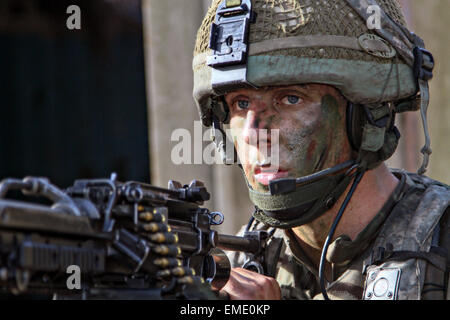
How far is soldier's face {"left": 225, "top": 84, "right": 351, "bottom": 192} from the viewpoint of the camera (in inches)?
158

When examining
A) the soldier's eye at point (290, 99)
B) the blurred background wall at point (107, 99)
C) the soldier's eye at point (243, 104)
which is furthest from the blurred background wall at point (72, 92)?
the soldier's eye at point (290, 99)

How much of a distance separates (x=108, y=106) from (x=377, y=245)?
4.60m

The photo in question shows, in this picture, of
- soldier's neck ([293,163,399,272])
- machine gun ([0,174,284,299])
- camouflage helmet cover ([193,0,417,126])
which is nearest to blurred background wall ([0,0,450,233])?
soldier's neck ([293,163,399,272])

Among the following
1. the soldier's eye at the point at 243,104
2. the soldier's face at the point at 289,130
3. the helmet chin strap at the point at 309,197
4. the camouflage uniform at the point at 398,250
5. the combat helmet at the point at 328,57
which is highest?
the combat helmet at the point at 328,57

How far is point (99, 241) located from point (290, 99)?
1522 mm

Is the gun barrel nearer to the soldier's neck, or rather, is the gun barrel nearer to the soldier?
the soldier

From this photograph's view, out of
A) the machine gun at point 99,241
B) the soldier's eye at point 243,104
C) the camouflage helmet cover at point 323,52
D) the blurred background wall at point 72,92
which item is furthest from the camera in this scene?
the blurred background wall at point 72,92

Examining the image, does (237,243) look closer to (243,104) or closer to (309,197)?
(309,197)

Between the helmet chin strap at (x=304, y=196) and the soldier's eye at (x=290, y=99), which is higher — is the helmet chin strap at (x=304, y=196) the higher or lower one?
the lower one

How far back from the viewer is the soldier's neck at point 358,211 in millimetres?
4266

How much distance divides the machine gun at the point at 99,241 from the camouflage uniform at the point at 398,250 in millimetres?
1071

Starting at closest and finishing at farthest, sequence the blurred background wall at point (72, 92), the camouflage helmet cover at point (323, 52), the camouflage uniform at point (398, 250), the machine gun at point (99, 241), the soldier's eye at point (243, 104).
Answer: the machine gun at point (99, 241) → the camouflage uniform at point (398, 250) → the camouflage helmet cover at point (323, 52) → the soldier's eye at point (243, 104) → the blurred background wall at point (72, 92)

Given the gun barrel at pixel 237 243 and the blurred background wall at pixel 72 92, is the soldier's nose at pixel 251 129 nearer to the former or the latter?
the gun barrel at pixel 237 243
